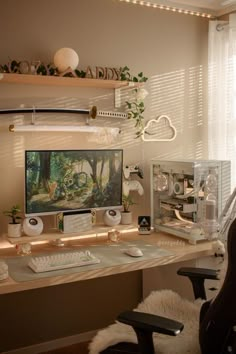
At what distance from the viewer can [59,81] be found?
248 cm

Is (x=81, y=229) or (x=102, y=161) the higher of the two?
(x=102, y=161)

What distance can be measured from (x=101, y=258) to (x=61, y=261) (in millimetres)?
245

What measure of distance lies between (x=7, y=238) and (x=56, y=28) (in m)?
1.38

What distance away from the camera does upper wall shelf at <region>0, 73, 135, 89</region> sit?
235 cm

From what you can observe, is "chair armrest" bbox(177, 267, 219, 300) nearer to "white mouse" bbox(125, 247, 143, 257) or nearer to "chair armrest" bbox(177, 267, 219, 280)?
"chair armrest" bbox(177, 267, 219, 280)

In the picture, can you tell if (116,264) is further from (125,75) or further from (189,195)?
(125,75)

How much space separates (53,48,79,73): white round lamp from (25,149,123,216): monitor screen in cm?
52

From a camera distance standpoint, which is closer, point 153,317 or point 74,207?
point 153,317

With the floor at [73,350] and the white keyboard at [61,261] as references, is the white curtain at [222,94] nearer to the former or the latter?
the white keyboard at [61,261]

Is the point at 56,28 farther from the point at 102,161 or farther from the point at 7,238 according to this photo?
the point at 7,238

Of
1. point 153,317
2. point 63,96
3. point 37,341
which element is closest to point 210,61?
point 63,96

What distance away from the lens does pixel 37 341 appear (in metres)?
2.66

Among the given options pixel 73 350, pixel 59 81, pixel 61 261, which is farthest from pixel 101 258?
pixel 59 81

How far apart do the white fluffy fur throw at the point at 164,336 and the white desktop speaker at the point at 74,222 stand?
2.21 feet
